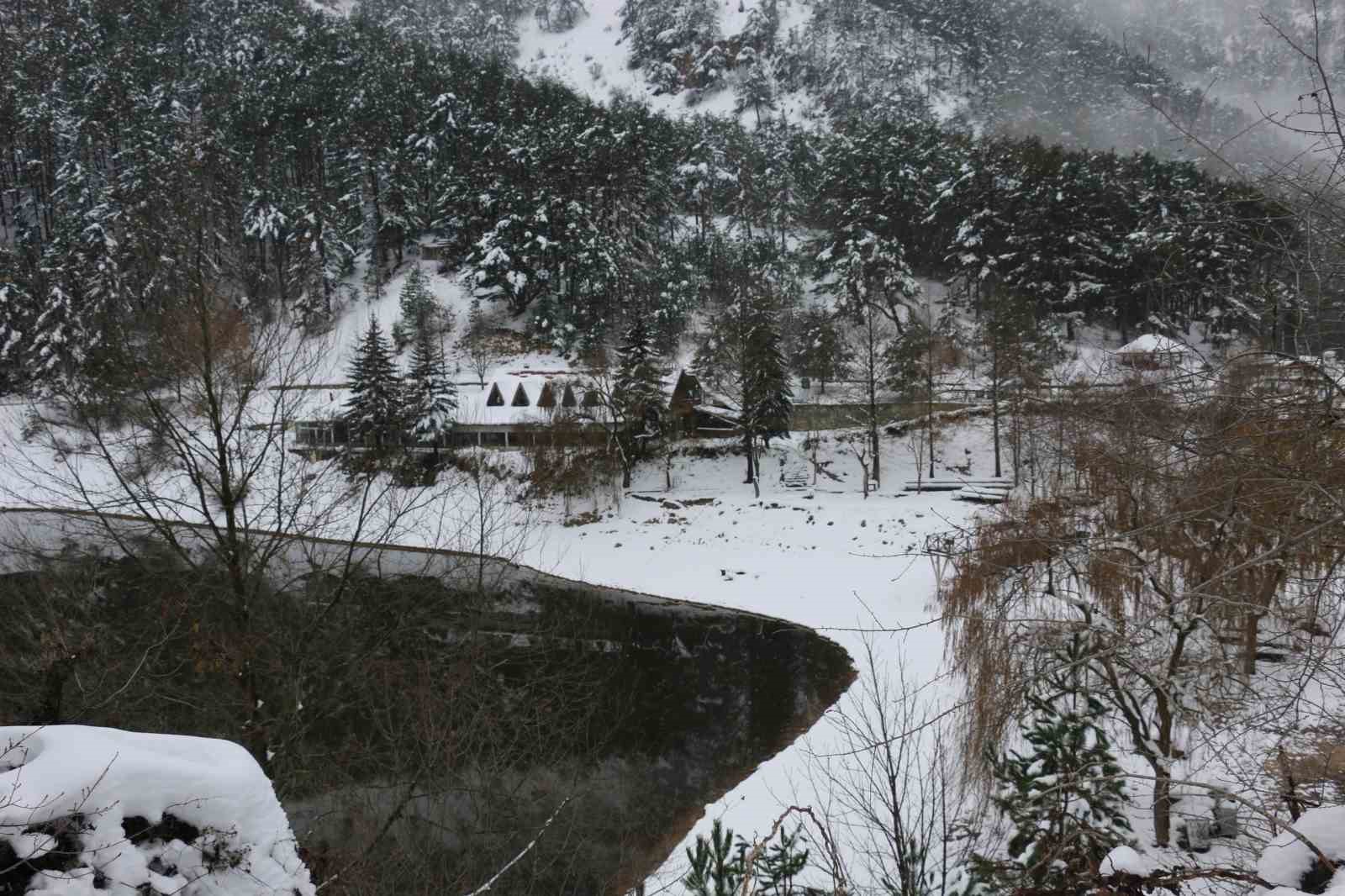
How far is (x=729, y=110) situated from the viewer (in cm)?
7988

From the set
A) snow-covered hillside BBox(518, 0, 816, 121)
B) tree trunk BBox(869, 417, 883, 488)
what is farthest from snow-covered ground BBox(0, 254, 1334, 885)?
snow-covered hillside BBox(518, 0, 816, 121)

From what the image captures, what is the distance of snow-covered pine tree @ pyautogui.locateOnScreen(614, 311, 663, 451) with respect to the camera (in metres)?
31.7

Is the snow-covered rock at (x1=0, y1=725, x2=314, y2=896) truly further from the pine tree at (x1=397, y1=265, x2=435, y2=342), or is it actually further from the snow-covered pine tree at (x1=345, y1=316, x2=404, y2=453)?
the pine tree at (x1=397, y1=265, x2=435, y2=342)

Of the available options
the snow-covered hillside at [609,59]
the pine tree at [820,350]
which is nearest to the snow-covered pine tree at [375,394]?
the pine tree at [820,350]

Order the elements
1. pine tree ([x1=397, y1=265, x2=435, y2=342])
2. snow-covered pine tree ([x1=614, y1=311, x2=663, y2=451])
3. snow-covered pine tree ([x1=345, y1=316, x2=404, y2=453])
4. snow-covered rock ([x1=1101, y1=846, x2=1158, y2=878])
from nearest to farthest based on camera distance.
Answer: snow-covered rock ([x1=1101, y1=846, x2=1158, y2=878])
snow-covered pine tree ([x1=345, y1=316, x2=404, y2=453])
snow-covered pine tree ([x1=614, y1=311, x2=663, y2=451])
pine tree ([x1=397, y1=265, x2=435, y2=342])

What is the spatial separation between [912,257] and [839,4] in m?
51.7

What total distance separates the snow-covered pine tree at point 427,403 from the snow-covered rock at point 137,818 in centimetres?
2914

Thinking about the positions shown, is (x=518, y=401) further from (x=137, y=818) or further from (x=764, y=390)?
(x=137, y=818)

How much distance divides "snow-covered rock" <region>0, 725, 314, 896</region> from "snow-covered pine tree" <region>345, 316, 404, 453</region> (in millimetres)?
27649

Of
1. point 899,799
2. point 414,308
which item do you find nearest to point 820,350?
point 414,308

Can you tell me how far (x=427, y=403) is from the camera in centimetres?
3212

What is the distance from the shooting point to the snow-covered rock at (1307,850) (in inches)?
76.0

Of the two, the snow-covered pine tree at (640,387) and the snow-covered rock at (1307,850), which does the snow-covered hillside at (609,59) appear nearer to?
the snow-covered pine tree at (640,387)

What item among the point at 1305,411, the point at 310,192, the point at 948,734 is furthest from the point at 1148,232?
the point at 310,192
